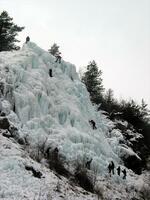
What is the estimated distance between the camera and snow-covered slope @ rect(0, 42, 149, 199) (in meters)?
19.4

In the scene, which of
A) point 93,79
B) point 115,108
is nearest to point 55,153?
point 115,108

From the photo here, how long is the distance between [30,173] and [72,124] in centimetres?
970

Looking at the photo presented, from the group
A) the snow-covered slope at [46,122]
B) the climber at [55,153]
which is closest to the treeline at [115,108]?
the snow-covered slope at [46,122]

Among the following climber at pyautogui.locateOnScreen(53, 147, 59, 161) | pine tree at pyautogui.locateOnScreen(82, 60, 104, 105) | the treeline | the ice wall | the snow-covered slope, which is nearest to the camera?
the snow-covered slope

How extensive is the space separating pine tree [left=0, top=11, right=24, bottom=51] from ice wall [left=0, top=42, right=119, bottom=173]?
10.7 metres

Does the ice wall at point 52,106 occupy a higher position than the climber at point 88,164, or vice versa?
the ice wall at point 52,106

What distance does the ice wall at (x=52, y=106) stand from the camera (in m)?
25.1

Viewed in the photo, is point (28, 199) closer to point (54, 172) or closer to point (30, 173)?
point (30, 173)

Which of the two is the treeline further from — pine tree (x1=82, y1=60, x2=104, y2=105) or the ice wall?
the ice wall

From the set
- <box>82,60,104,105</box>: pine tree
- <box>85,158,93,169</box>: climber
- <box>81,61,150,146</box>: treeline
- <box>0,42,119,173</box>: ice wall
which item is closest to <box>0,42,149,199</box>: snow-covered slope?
<box>0,42,119,173</box>: ice wall

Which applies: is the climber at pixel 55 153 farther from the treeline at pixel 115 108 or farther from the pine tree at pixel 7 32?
the pine tree at pixel 7 32

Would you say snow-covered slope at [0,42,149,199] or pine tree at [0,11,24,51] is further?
pine tree at [0,11,24,51]

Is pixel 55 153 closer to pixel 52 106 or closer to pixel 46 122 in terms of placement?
pixel 46 122

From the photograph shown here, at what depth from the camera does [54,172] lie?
69.6ft
